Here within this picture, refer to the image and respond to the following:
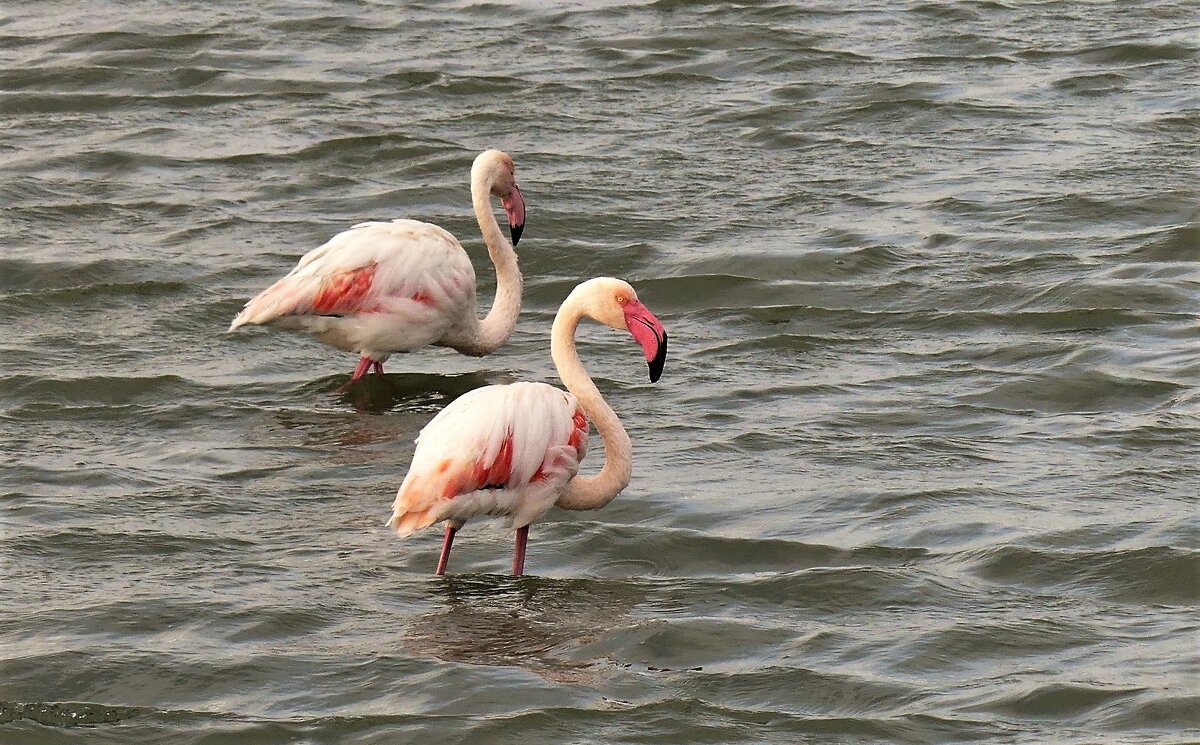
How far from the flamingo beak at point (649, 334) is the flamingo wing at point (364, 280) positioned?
1.73 metres

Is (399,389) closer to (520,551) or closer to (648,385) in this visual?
(648,385)

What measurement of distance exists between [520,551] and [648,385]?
209 centimetres

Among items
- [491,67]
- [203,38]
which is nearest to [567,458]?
[491,67]

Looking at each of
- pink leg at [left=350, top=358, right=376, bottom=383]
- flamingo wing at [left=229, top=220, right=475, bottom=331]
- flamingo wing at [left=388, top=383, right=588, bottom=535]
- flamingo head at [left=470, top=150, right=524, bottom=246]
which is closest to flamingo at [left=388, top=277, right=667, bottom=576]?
flamingo wing at [left=388, top=383, right=588, bottom=535]

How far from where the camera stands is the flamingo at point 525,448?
6.02 meters

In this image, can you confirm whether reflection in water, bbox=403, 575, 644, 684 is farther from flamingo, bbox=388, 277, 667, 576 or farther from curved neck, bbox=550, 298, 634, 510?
curved neck, bbox=550, 298, 634, 510

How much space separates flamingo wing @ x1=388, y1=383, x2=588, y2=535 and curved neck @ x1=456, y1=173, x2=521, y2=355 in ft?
7.36

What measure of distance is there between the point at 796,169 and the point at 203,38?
511 centimetres

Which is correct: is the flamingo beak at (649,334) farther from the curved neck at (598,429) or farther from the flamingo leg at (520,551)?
the flamingo leg at (520,551)

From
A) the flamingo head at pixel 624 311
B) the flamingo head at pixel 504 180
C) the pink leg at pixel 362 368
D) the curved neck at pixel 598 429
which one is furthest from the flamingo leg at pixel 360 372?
the flamingo head at pixel 624 311

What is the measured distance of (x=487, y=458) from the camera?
19.7 feet

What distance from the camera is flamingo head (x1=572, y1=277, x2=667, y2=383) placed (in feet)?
21.5

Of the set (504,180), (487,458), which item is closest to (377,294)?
(504,180)

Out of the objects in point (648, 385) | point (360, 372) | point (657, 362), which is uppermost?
point (657, 362)
